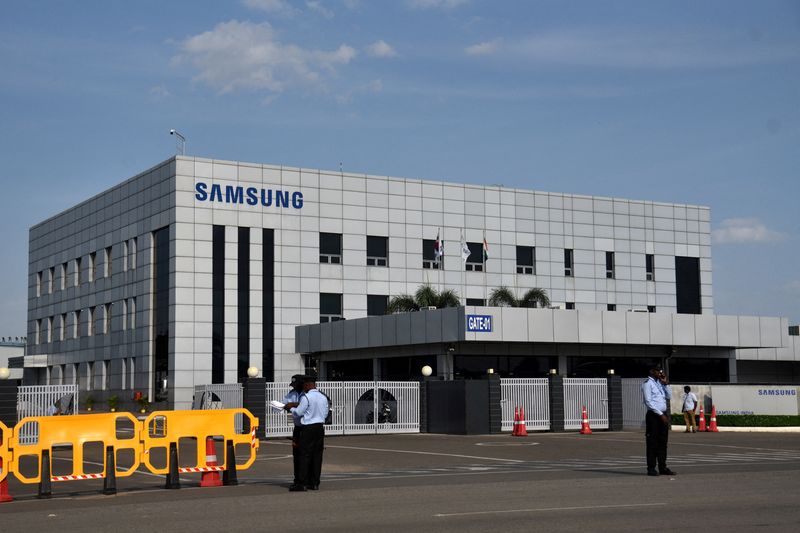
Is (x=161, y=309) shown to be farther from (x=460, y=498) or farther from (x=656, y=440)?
(x=460, y=498)

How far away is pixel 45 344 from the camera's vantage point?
74312 mm

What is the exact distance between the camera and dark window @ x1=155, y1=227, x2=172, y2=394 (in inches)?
2259

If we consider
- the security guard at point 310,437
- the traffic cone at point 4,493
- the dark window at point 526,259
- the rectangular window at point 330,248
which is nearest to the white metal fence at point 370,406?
the rectangular window at point 330,248

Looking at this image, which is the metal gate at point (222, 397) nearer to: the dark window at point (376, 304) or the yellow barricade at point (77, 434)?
the yellow barricade at point (77, 434)

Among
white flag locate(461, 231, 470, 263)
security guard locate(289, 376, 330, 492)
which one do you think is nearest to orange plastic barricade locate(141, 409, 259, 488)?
security guard locate(289, 376, 330, 492)

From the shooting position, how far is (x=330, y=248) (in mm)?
60844

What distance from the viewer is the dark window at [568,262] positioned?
67.4m

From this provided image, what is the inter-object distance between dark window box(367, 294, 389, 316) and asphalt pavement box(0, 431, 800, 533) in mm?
34872

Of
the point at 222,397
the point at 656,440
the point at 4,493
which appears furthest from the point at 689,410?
the point at 4,493

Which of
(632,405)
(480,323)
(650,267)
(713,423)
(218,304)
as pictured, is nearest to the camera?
(713,423)

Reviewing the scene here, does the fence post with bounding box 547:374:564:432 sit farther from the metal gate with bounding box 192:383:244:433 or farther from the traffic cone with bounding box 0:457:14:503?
the traffic cone with bounding box 0:457:14:503

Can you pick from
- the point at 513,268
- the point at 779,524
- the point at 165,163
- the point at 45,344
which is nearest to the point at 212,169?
the point at 165,163

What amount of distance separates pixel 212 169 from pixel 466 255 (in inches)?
576

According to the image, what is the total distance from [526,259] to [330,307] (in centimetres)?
1333
